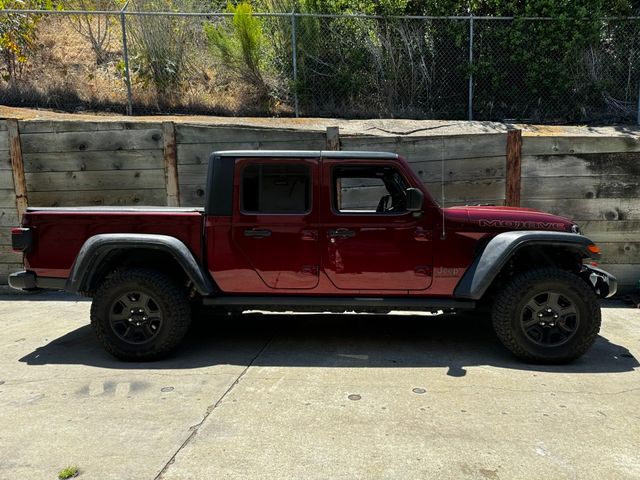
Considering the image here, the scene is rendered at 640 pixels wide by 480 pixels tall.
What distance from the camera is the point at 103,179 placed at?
711 centimetres

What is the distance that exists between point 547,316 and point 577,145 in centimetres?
323

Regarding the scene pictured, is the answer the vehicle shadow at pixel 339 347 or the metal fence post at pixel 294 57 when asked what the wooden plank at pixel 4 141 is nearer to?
the vehicle shadow at pixel 339 347

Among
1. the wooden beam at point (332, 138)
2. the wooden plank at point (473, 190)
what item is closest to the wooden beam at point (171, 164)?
the wooden beam at point (332, 138)

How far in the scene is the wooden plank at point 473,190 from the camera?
6.82 metres

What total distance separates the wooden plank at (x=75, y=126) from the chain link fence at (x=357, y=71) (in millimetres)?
2510

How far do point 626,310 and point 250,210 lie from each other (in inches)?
193

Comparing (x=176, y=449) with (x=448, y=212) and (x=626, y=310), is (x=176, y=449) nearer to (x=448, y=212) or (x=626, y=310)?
(x=448, y=212)

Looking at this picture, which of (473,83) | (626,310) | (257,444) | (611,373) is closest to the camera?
(257,444)

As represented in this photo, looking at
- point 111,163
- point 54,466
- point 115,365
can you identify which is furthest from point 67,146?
point 54,466

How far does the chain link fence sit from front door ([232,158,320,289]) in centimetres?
511

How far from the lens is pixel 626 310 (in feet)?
20.8

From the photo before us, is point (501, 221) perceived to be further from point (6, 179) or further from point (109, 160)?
point (6, 179)

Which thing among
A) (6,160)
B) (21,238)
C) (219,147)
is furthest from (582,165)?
(6,160)

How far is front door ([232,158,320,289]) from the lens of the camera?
15.0ft
